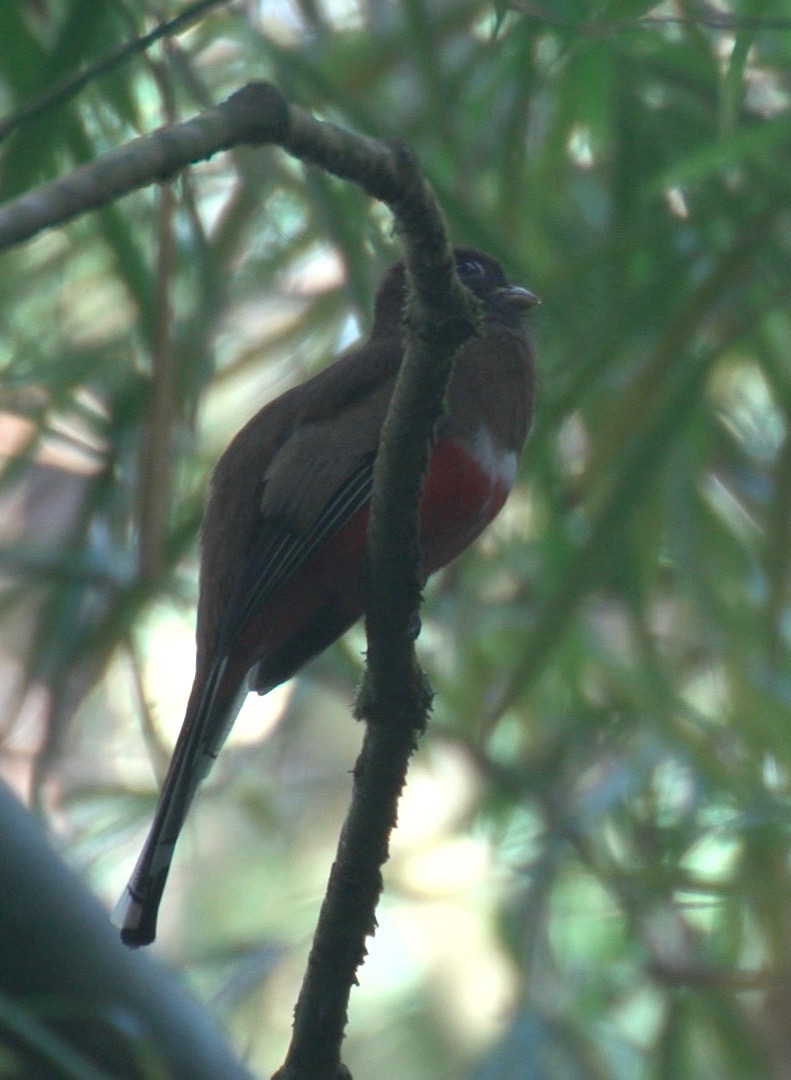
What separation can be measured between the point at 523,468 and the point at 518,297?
41 cm

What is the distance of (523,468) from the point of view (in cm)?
382

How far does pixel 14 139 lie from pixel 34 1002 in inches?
60.3

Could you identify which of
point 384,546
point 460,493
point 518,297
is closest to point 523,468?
point 518,297

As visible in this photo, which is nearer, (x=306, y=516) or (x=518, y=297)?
(x=306, y=516)

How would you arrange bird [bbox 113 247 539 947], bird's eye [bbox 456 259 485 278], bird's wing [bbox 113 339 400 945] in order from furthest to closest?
bird's eye [bbox 456 259 485 278], bird [bbox 113 247 539 947], bird's wing [bbox 113 339 400 945]

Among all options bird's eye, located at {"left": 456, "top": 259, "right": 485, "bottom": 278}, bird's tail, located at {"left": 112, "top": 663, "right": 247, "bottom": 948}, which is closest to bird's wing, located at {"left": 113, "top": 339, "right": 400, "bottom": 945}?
bird's tail, located at {"left": 112, "top": 663, "right": 247, "bottom": 948}

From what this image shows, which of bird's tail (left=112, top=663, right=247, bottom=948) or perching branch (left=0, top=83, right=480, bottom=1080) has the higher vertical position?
perching branch (left=0, top=83, right=480, bottom=1080)

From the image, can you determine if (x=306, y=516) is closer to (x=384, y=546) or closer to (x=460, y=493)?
(x=460, y=493)

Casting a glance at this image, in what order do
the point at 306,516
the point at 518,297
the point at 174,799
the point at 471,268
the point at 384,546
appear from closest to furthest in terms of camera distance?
Answer: the point at 384,546, the point at 174,799, the point at 306,516, the point at 518,297, the point at 471,268

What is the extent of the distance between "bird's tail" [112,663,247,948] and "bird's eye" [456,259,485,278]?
1218mm

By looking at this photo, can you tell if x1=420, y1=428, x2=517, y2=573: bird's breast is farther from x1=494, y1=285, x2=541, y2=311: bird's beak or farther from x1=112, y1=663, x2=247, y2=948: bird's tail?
x1=494, y1=285, x2=541, y2=311: bird's beak

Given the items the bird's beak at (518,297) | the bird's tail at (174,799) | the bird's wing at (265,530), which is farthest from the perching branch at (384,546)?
the bird's beak at (518,297)

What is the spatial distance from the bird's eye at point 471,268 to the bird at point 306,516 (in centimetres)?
45

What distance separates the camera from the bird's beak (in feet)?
11.8
